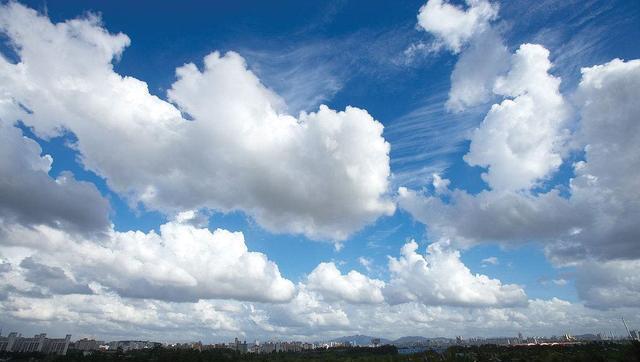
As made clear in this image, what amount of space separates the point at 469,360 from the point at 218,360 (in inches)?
4404

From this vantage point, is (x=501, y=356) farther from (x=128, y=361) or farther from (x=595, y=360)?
(x=128, y=361)

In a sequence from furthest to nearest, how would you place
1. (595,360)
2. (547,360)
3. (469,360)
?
(469,360) < (547,360) < (595,360)

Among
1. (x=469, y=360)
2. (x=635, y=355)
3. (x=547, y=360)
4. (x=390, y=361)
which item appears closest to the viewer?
(x=635, y=355)

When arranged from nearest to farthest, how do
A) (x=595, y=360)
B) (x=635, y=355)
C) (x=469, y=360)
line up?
(x=635, y=355)
(x=595, y=360)
(x=469, y=360)

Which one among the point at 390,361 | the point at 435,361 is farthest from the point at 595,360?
the point at 390,361

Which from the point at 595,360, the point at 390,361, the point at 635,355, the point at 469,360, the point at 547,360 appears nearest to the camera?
the point at 635,355

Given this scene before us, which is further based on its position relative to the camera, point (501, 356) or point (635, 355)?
point (501, 356)

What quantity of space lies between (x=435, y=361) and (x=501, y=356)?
42593 mm

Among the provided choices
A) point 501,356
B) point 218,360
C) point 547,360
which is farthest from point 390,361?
point 218,360

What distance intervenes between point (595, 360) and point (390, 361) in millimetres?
84146

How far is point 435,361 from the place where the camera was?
15562 cm

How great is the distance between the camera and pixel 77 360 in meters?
192

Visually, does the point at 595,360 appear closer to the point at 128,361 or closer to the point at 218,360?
the point at 218,360

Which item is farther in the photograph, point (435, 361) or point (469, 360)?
point (469, 360)
